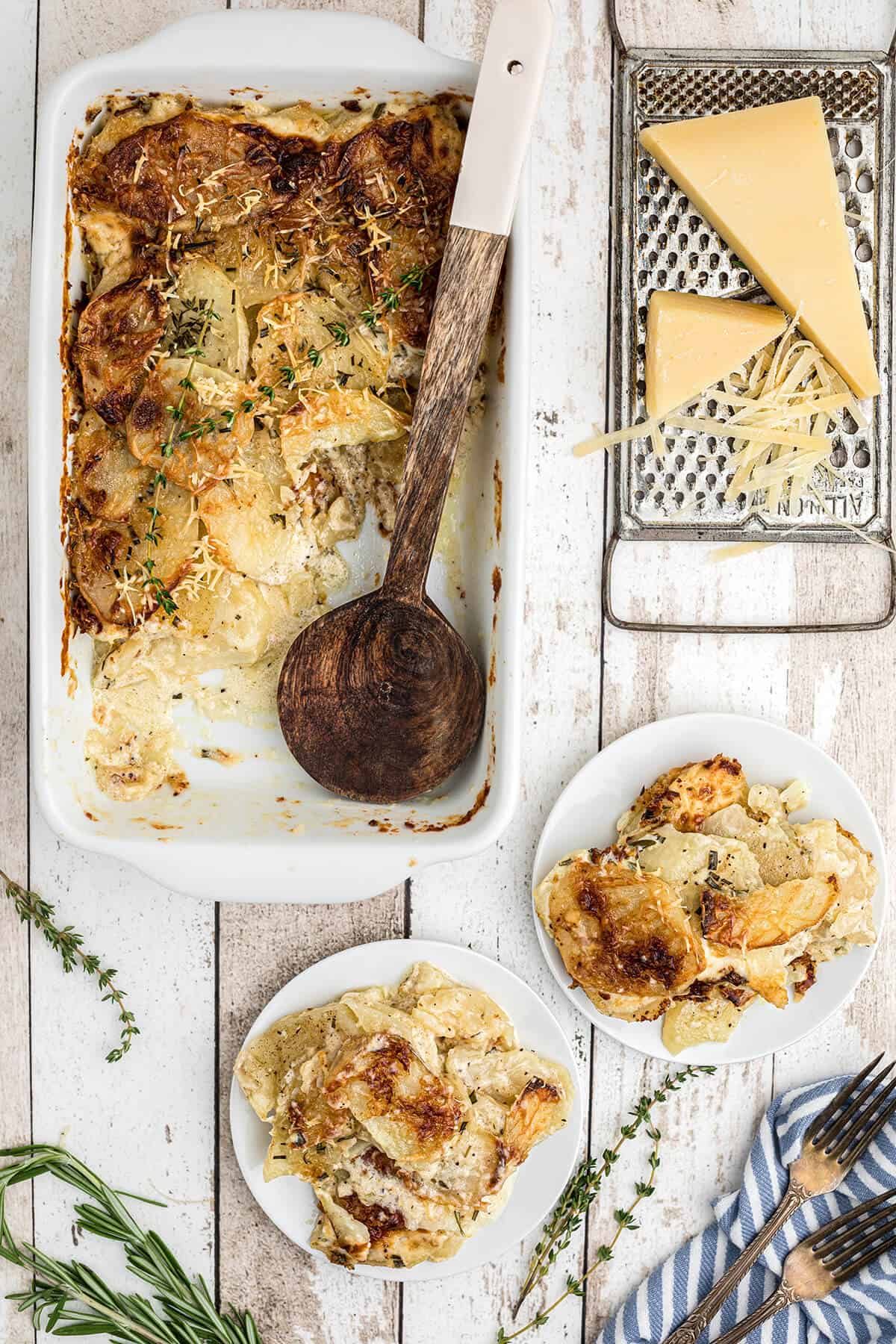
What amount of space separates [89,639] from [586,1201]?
42.1 inches

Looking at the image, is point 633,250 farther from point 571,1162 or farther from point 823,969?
point 571,1162

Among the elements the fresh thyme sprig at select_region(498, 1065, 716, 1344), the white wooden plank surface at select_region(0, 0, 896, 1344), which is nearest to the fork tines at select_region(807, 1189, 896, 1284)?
the white wooden plank surface at select_region(0, 0, 896, 1344)

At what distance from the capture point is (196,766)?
4.71ft

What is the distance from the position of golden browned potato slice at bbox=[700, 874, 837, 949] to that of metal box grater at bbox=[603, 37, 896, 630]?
0.50 m

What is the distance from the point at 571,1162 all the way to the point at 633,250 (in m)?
1.30

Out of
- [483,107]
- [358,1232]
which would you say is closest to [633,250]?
[483,107]

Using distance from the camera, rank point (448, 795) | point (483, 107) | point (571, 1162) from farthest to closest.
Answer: point (571, 1162), point (448, 795), point (483, 107)

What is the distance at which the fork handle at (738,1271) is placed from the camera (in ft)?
5.03

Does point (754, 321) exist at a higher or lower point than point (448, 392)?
higher

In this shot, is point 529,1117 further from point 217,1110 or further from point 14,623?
point 14,623

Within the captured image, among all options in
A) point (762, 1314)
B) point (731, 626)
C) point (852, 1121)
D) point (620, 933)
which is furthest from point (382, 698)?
point (762, 1314)

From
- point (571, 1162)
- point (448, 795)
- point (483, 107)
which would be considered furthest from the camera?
point (571, 1162)

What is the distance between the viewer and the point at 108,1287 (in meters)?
1.55

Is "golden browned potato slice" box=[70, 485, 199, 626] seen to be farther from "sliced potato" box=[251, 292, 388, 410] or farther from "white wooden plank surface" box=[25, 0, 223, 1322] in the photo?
"white wooden plank surface" box=[25, 0, 223, 1322]
